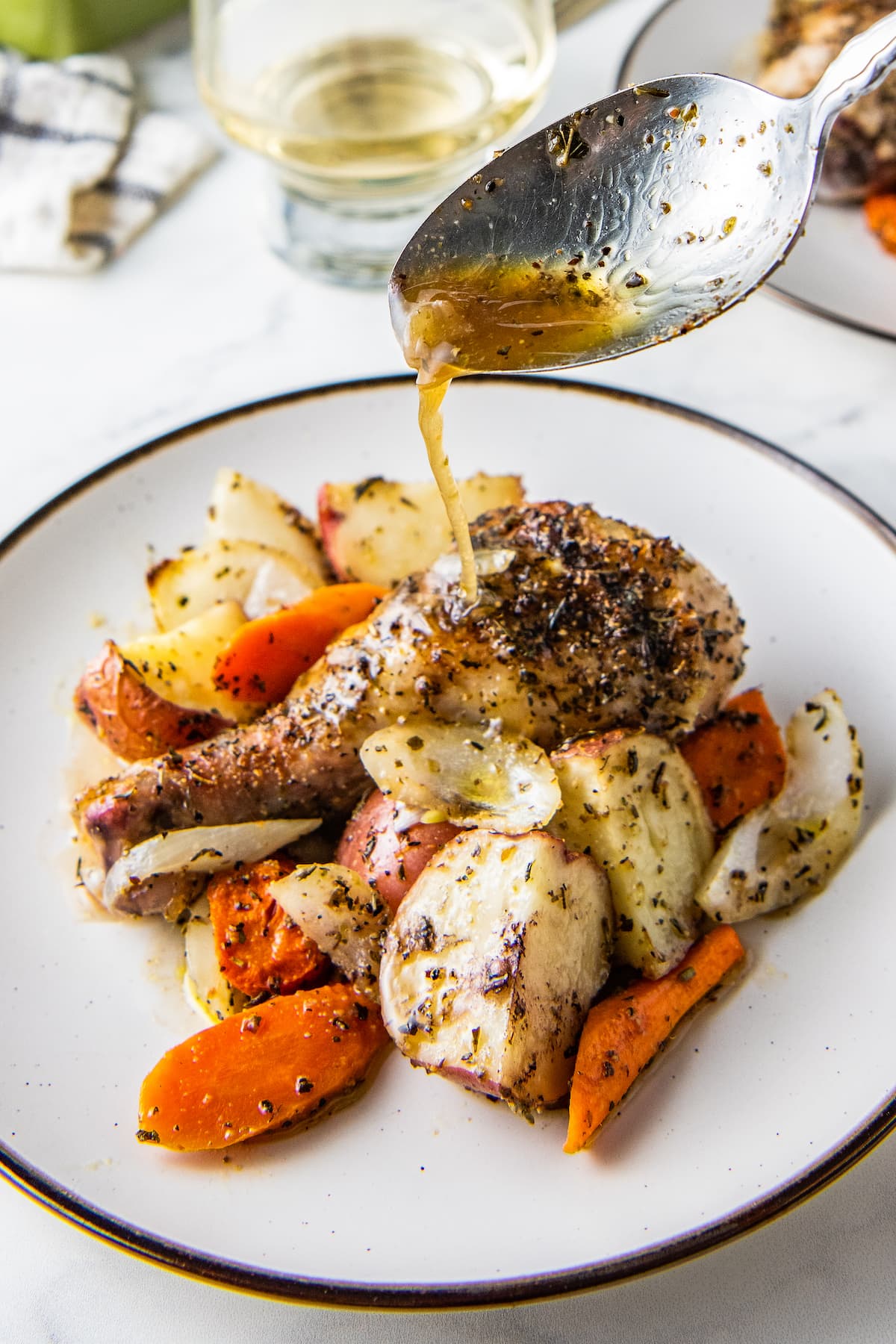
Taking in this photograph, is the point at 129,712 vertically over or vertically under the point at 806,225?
under

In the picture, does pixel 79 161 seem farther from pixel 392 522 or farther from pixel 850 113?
pixel 850 113

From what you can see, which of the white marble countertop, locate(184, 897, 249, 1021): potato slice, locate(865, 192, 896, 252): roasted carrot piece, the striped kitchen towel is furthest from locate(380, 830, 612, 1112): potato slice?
the striped kitchen towel

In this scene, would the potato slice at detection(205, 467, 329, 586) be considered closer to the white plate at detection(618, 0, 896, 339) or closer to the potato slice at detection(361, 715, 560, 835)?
the potato slice at detection(361, 715, 560, 835)

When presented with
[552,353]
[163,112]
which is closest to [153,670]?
[552,353]

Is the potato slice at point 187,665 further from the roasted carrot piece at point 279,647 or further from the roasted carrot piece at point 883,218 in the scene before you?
the roasted carrot piece at point 883,218

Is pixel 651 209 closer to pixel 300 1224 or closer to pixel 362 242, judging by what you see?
pixel 300 1224

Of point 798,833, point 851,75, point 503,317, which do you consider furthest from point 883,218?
point 798,833
